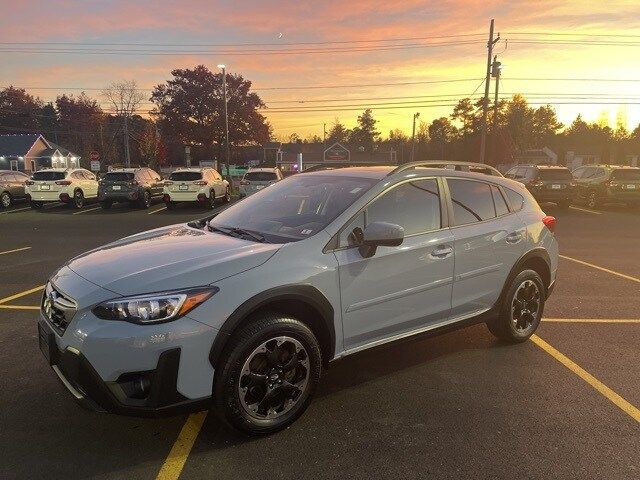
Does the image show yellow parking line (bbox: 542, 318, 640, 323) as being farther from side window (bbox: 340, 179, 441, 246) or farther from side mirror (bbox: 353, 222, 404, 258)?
side mirror (bbox: 353, 222, 404, 258)

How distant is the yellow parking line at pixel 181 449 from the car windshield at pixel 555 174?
18.6 meters

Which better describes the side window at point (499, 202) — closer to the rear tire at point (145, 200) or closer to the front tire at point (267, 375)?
the front tire at point (267, 375)

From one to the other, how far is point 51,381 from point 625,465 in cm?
414

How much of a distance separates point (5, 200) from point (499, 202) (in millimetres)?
21292

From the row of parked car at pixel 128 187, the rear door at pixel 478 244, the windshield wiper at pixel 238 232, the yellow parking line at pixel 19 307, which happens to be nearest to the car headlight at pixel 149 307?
the windshield wiper at pixel 238 232

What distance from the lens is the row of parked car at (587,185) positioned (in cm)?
1859

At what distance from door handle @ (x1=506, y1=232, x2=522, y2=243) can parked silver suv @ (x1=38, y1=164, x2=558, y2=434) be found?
0.05ft

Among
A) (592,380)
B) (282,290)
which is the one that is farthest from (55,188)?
(592,380)

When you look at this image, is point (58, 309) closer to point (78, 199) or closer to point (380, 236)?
point (380, 236)

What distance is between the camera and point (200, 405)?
2.79m

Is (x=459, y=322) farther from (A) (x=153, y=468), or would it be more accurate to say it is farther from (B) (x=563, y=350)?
(A) (x=153, y=468)

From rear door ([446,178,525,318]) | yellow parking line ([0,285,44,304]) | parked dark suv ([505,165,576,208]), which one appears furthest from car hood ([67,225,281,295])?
parked dark suv ([505,165,576,208])

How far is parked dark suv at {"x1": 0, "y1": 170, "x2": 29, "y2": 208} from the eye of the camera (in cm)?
1973

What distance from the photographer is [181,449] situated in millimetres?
2963
